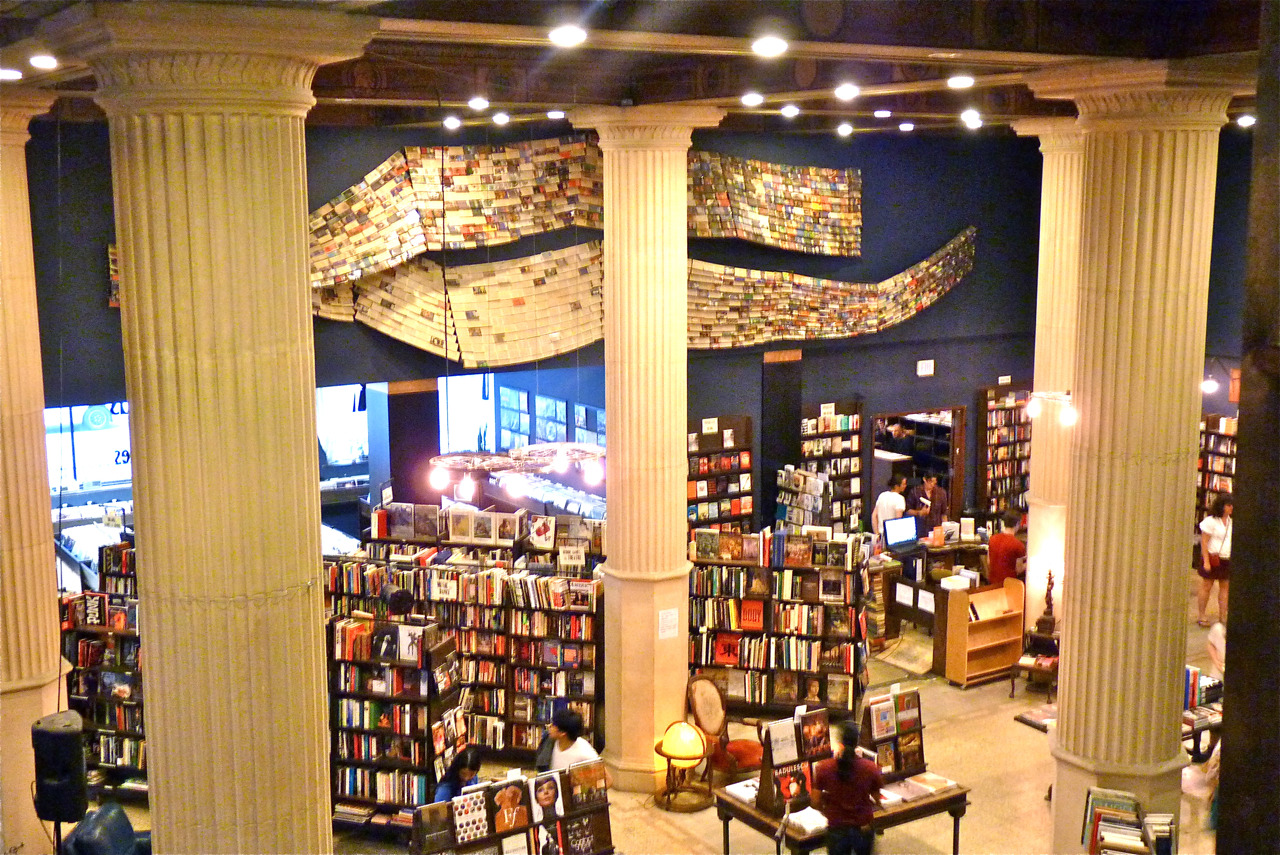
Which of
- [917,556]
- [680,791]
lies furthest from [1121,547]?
[917,556]

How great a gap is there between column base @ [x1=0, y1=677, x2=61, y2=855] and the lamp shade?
433 cm

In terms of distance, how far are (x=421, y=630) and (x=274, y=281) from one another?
4450 mm

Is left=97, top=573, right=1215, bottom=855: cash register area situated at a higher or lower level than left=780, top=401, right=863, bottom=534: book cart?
lower

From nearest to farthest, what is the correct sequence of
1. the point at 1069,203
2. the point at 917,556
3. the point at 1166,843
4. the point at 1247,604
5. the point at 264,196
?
1. the point at 1247,604
2. the point at 264,196
3. the point at 1166,843
4. the point at 1069,203
5. the point at 917,556

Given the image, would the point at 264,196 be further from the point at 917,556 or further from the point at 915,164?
the point at 915,164

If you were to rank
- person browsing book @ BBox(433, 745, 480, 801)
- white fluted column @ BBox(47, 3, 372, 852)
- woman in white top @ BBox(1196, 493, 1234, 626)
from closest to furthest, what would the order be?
white fluted column @ BBox(47, 3, 372, 852) < person browsing book @ BBox(433, 745, 480, 801) < woman in white top @ BBox(1196, 493, 1234, 626)

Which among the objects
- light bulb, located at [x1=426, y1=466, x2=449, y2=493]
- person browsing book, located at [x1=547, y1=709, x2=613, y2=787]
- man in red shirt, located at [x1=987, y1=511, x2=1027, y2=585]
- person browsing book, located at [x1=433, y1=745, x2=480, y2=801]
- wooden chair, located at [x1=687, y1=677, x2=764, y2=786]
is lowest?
wooden chair, located at [x1=687, y1=677, x2=764, y2=786]

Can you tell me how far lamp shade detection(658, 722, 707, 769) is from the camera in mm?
9000

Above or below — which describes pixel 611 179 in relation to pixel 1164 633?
above

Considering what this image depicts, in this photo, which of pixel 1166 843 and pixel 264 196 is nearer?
pixel 264 196

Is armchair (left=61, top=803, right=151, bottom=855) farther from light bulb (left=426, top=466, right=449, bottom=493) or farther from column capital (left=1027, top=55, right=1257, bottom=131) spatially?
column capital (left=1027, top=55, right=1257, bottom=131)

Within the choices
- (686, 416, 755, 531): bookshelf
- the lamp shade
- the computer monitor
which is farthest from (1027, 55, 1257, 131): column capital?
(686, 416, 755, 531): bookshelf

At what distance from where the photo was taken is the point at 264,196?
4.45 m

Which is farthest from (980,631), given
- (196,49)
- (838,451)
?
(196,49)
